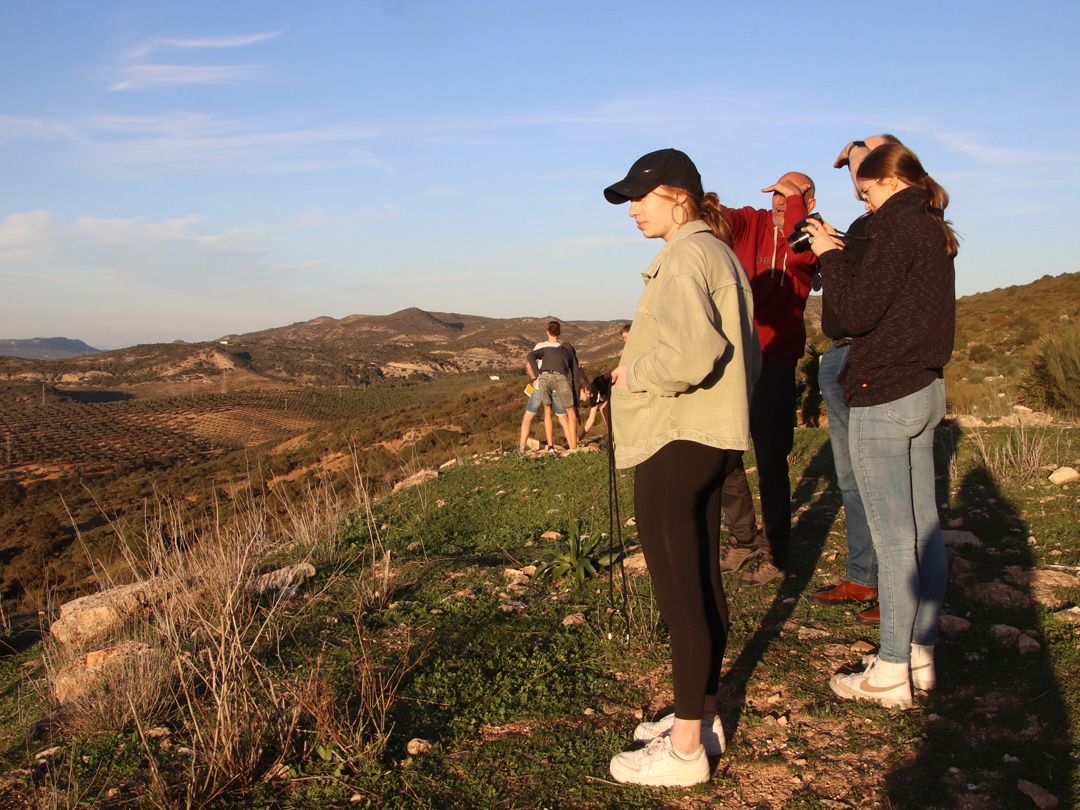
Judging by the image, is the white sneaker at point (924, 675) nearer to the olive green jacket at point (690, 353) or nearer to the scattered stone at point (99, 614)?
the olive green jacket at point (690, 353)

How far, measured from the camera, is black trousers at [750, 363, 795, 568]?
365cm

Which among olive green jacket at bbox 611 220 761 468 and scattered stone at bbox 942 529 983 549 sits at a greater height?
olive green jacket at bbox 611 220 761 468

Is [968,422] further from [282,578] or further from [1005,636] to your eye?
[282,578]

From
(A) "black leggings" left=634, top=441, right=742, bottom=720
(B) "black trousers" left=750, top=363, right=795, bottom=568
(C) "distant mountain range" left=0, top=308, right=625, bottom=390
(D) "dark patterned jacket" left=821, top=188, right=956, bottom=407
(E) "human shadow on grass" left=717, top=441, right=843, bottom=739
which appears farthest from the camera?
(C) "distant mountain range" left=0, top=308, right=625, bottom=390

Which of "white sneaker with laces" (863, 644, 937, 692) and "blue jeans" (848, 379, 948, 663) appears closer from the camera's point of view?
"blue jeans" (848, 379, 948, 663)

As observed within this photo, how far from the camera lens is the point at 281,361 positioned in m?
79.9

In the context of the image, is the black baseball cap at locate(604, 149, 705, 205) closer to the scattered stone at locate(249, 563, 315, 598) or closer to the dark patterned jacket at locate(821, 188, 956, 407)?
the dark patterned jacket at locate(821, 188, 956, 407)

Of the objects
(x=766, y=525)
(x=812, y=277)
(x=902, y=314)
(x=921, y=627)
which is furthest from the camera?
(x=766, y=525)

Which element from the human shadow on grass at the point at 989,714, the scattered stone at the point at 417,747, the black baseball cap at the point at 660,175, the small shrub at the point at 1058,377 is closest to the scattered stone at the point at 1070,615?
the human shadow on grass at the point at 989,714

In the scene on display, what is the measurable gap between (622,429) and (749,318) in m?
0.49

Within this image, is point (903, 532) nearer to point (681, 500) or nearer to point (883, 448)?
point (883, 448)

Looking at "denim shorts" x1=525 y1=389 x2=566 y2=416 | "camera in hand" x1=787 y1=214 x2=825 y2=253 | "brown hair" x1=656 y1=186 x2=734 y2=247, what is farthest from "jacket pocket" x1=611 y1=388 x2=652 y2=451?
"denim shorts" x1=525 y1=389 x2=566 y2=416

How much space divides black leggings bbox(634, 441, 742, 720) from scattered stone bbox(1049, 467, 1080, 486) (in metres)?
4.22

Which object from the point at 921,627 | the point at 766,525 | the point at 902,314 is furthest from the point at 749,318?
the point at 766,525
